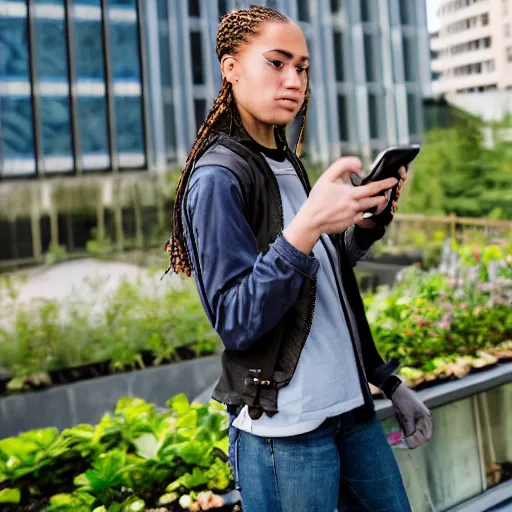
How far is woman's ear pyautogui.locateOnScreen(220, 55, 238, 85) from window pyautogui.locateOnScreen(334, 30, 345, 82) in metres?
3.31

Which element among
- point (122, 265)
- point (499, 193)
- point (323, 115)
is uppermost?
point (323, 115)

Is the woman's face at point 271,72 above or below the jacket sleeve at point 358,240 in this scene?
above

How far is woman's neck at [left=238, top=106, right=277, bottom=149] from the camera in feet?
4.79

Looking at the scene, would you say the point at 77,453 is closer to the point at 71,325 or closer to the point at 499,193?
the point at 71,325

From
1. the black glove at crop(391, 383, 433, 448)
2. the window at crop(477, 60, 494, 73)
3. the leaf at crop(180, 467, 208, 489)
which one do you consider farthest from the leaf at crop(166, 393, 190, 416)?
the window at crop(477, 60, 494, 73)

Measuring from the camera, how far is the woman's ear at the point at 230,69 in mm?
1439

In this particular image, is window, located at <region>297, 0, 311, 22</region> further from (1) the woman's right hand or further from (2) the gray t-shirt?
(1) the woman's right hand

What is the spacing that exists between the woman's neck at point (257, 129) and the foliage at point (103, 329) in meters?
2.69

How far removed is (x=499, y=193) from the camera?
5129mm

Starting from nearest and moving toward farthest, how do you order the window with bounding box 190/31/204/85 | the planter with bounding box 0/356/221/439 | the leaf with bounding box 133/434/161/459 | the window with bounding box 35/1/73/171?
the leaf with bounding box 133/434/161/459, the planter with bounding box 0/356/221/439, the window with bounding box 35/1/73/171, the window with bounding box 190/31/204/85

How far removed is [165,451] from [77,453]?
0.33 metres

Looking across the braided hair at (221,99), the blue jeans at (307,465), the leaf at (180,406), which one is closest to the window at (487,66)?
the leaf at (180,406)

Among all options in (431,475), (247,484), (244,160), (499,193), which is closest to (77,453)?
(431,475)

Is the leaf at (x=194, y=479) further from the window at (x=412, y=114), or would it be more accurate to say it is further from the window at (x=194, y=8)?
the window at (x=412, y=114)
